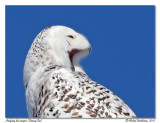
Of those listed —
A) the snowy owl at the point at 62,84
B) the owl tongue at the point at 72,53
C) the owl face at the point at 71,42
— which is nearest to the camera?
the snowy owl at the point at 62,84

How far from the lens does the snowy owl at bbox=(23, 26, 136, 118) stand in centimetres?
229

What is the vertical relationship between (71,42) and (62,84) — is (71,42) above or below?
above

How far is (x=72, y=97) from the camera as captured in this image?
2.35 m

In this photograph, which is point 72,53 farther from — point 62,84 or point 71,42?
point 62,84

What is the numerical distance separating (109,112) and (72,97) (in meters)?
0.28

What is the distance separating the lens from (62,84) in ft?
8.10

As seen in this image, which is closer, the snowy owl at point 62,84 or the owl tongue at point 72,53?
the snowy owl at point 62,84

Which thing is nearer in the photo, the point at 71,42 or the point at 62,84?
the point at 62,84

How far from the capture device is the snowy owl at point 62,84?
2.29 meters

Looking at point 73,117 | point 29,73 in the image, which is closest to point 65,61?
point 29,73

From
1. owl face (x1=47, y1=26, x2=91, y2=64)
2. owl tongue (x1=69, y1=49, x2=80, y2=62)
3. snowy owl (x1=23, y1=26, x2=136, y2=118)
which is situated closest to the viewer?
snowy owl (x1=23, y1=26, x2=136, y2=118)

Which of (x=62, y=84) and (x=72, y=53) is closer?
(x=62, y=84)

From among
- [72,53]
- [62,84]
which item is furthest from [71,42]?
[62,84]
